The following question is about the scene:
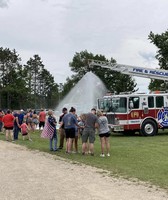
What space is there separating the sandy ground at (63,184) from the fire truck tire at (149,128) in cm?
1100

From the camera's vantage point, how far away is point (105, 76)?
74.7 meters

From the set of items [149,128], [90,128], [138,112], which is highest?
[138,112]

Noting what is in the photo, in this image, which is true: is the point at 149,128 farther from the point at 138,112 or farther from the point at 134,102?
the point at 134,102

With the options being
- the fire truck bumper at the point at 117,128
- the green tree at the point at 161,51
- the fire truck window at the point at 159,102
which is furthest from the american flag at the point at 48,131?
the green tree at the point at 161,51

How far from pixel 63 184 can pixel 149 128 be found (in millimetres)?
14572

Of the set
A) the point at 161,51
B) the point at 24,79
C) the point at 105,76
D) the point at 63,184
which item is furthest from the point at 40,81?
the point at 63,184

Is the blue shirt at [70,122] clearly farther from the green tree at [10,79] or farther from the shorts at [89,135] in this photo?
the green tree at [10,79]

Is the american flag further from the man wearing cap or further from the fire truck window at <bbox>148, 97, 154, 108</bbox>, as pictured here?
the fire truck window at <bbox>148, 97, 154, 108</bbox>

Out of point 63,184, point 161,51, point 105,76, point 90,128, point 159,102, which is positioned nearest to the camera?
point 63,184

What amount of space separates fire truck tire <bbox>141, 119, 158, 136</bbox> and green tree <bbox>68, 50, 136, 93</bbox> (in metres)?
48.9

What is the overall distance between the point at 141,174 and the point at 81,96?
24.4 meters

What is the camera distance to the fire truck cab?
22422mm

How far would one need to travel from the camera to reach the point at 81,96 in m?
34.2

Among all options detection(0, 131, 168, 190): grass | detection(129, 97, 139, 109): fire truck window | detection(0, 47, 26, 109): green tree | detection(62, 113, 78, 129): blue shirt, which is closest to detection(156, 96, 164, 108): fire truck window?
detection(129, 97, 139, 109): fire truck window
